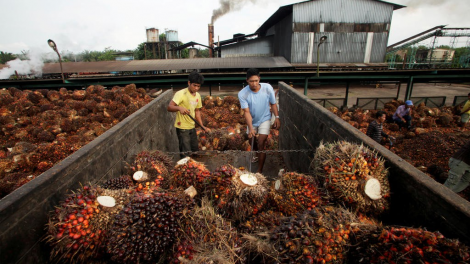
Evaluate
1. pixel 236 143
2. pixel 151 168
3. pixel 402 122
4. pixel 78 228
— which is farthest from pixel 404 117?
pixel 78 228

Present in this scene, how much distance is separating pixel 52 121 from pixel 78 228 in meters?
7.00

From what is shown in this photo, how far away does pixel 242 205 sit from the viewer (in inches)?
84.2

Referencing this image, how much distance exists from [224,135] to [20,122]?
688 centimetres

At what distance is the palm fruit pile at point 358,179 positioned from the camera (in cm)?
194

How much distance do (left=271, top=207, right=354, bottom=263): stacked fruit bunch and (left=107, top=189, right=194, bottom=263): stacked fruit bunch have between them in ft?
2.59

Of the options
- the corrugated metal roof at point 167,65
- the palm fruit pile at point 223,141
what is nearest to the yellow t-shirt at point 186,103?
the palm fruit pile at point 223,141

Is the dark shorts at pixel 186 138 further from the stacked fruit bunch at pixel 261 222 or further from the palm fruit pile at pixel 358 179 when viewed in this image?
the palm fruit pile at pixel 358 179

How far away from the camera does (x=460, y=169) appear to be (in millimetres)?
4195

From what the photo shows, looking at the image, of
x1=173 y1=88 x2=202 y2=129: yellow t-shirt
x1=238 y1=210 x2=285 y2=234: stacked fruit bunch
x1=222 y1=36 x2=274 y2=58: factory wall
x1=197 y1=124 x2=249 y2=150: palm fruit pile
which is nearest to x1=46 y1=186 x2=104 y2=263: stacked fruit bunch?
x1=238 y1=210 x2=285 y2=234: stacked fruit bunch

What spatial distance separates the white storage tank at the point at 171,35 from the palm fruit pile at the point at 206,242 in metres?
40.6

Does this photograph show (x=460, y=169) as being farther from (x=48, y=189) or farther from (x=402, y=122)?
(x=48, y=189)

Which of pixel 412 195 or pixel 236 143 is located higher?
pixel 412 195

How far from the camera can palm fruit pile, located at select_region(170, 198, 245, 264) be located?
1.56 m

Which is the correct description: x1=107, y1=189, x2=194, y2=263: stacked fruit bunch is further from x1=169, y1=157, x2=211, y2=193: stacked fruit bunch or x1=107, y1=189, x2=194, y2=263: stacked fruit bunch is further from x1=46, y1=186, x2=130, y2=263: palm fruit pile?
x1=169, y1=157, x2=211, y2=193: stacked fruit bunch
